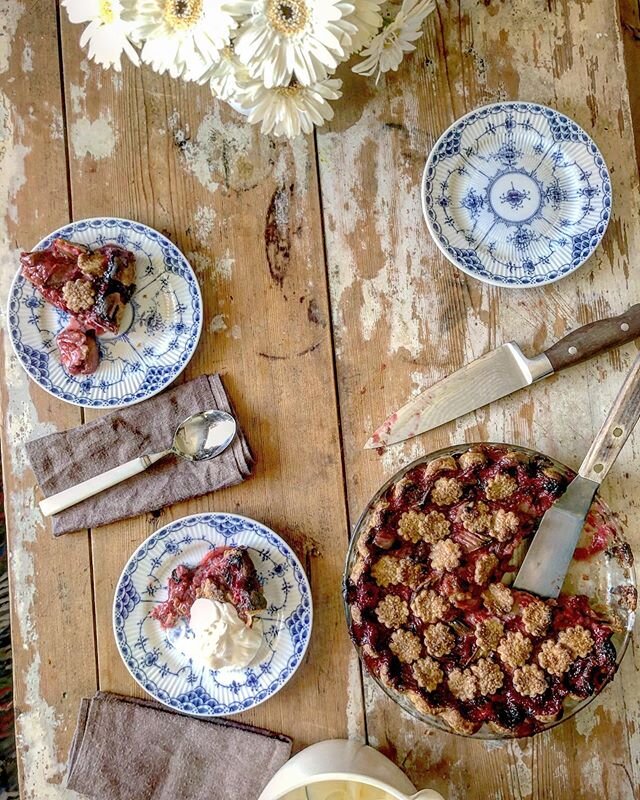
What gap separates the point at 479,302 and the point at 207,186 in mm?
485

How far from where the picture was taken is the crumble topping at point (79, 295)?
1252 millimetres

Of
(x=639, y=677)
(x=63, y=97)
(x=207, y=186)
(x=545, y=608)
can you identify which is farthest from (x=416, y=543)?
(x=63, y=97)

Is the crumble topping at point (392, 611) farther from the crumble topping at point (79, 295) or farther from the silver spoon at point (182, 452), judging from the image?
the crumble topping at point (79, 295)

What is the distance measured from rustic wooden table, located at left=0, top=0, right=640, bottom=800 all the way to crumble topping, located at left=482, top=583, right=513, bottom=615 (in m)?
0.24

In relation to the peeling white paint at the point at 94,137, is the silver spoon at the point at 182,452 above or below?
below

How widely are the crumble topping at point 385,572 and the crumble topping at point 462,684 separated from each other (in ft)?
0.53

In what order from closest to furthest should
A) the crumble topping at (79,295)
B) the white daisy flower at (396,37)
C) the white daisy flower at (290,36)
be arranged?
the white daisy flower at (290,36), the white daisy flower at (396,37), the crumble topping at (79,295)

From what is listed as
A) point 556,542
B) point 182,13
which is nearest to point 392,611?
point 556,542

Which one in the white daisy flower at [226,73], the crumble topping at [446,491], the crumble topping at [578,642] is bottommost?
the crumble topping at [578,642]

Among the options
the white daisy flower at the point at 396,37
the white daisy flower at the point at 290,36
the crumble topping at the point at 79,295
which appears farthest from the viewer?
the crumble topping at the point at 79,295

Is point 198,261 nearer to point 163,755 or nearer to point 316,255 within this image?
point 316,255

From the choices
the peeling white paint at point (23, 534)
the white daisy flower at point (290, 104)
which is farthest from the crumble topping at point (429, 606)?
the white daisy flower at point (290, 104)

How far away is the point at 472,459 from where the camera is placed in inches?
47.2

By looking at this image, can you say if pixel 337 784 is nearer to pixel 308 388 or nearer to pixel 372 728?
pixel 372 728
